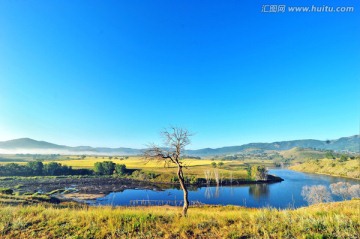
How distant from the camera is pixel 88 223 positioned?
34.0 feet

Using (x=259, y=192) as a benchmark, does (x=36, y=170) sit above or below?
above

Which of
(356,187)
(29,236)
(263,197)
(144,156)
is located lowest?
(263,197)

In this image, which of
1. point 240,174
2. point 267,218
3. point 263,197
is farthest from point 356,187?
point 267,218

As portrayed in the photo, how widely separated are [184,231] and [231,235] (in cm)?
208

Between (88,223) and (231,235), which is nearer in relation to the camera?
(231,235)

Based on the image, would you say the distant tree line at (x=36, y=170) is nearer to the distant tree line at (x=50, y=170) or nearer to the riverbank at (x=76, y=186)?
the distant tree line at (x=50, y=170)

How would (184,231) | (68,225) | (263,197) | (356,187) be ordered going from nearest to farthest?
(184,231), (68,225), (356,187), (263,197)

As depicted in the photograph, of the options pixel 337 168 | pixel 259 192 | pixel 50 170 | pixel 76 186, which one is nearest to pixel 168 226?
pixel 259 192

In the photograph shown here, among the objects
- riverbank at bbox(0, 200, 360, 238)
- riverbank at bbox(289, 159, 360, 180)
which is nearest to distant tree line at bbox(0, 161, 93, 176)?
riverbank at bbox(0, 200, 360, 238)

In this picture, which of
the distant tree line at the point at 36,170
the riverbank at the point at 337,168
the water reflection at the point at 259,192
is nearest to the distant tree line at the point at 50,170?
the distant tree line at the point at 36,170

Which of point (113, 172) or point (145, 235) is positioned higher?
point (145, 235)

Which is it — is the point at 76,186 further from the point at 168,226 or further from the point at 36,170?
the point at 168,226

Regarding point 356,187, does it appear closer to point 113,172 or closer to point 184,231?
point 184,231

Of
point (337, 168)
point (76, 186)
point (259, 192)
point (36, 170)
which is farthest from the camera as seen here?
point (337, 168)
